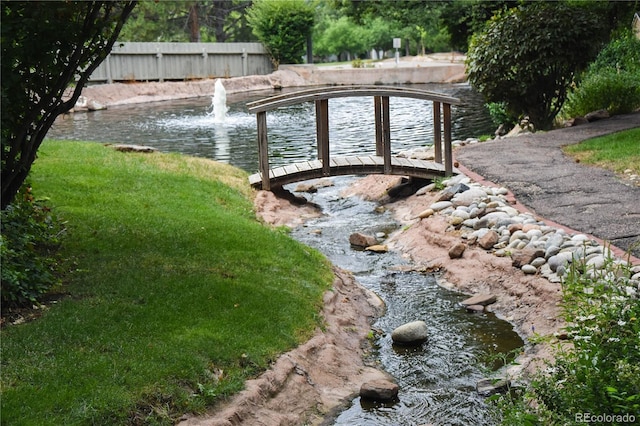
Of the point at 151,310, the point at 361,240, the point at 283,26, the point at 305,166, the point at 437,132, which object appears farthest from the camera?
the point at 283,26

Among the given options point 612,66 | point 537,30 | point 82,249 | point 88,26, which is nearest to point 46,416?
point 82,249

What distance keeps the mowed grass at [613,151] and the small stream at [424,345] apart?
11.2 feet

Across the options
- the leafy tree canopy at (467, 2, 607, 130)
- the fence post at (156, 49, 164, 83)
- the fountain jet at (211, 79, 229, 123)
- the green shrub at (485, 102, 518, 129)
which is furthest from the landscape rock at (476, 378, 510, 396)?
the fence post at (156, 49, 164, 83)

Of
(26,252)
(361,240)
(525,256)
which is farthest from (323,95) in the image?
(26,252)

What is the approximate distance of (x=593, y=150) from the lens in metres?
13.5

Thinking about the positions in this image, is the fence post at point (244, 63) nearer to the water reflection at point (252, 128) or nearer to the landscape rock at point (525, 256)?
the water reflection at point (252, 128)

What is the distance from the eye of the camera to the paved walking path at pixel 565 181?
9.58 m

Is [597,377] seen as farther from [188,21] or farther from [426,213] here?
[188,21]

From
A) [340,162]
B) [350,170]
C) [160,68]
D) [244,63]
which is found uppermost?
[244,63]

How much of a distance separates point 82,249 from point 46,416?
3023mm

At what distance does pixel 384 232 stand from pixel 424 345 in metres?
4.26

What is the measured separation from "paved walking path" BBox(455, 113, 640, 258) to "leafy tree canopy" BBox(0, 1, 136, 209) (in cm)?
516

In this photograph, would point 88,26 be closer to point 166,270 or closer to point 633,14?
point 166,270

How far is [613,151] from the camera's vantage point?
13.0 m
